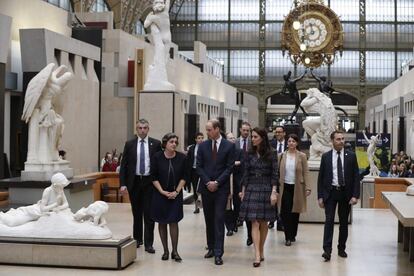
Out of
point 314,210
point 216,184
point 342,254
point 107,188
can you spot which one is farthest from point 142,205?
point 107,188

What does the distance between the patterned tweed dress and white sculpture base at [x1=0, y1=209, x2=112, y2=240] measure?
1685mm

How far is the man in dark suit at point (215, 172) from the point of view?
330 inches

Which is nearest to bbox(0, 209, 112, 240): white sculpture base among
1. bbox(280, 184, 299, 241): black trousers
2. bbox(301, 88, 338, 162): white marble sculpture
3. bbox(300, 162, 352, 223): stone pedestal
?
bbox(280, 184, 299, 241): black trousers

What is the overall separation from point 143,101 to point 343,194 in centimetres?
951

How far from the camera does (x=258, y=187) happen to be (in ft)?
27.0

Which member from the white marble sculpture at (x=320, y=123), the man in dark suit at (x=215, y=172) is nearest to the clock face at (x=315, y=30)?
the white marble sculpture at (x=320, y=123)

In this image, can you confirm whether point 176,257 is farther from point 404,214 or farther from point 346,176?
point 404,214

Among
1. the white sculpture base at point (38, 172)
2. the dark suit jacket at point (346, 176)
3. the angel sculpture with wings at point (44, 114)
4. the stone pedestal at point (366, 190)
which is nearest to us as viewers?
the dark suit jacket at point (346, 176)

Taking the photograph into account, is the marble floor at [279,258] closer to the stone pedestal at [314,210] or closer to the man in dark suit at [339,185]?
the stone pedestal at [314,210]

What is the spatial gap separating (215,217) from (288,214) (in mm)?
1950

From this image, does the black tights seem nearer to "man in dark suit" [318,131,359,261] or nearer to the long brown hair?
the long brown hair

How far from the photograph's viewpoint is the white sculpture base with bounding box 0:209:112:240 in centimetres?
780

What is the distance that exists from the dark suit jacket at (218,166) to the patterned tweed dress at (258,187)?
0.26 metres

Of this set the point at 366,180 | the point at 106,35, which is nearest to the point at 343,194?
the point at 366,180
